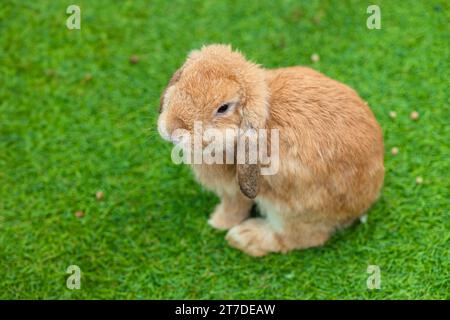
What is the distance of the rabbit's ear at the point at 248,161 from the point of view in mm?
2848

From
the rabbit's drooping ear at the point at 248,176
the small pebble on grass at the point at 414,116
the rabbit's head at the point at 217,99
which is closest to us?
the rabbit's head at the point at 217,99

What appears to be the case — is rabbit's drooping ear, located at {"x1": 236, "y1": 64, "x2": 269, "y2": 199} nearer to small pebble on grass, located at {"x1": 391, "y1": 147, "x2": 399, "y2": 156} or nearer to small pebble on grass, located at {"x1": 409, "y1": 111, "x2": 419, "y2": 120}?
small pebble on grass, located at {"x1": 391, "y1": 147, "x2": 399, "y2": 156}

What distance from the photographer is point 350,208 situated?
131 inches

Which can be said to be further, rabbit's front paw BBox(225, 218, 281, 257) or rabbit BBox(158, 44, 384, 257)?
rabbit's front paw BBox(225, 218, 281, 257)

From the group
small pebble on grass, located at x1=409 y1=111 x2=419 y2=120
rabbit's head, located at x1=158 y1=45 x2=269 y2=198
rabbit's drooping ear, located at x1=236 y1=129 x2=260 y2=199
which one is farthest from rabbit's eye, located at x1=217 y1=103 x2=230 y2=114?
small pebble on grass, located at x1=409 y1=111 x2=419 y2=120

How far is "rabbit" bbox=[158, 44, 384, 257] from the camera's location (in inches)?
110

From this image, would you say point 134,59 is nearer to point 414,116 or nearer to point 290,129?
point 290,129

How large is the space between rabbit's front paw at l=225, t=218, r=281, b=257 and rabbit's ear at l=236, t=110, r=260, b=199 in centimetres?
62

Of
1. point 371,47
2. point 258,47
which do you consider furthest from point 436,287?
point 258,47

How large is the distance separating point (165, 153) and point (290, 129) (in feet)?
4.19

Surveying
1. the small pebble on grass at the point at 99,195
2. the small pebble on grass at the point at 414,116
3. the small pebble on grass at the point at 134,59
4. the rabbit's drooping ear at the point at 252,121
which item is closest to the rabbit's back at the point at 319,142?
the rabbit's drooping ear at the point at 252,121

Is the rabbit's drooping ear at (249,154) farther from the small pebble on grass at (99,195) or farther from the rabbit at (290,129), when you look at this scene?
the small pebble on grass at (99,195)

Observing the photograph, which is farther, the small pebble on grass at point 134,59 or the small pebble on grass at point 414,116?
the small pebble on grass at point 134,59

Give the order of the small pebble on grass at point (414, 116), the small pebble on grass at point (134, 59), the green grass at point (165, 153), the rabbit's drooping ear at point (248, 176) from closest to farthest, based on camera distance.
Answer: the rabbit's drooping ear at point (248, 176), the green grass at point (165, 153), the small pebble on grass at point (414, 116), the small pebble on grass at point (134, 59)
